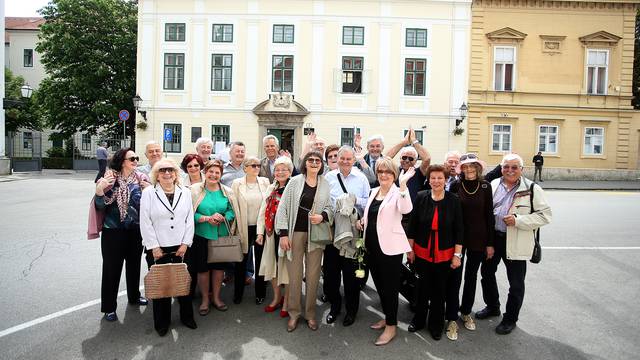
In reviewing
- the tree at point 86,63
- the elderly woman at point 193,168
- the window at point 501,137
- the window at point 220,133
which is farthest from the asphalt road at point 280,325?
the tree at point 86,63

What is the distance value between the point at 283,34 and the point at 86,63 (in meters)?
14.2

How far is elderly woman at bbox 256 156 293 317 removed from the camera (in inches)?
183

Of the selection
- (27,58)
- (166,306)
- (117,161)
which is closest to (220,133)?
(117,161)

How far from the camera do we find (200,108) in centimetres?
2441

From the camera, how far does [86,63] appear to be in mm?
27406

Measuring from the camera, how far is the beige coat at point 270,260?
467 centimetres

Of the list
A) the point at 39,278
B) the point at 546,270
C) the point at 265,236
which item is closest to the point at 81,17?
the point at 39,278

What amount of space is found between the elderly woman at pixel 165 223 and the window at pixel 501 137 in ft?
77.5

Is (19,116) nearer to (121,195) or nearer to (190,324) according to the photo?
(121,195)

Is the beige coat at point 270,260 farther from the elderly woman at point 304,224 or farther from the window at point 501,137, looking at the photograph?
the window at point 501,137

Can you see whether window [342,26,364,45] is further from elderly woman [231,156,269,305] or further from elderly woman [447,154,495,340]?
elderly woman [447,154,495,340]

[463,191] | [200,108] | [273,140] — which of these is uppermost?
[200,108]

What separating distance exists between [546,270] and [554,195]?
41.0 feet

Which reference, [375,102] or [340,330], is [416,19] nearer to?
[375,102]
